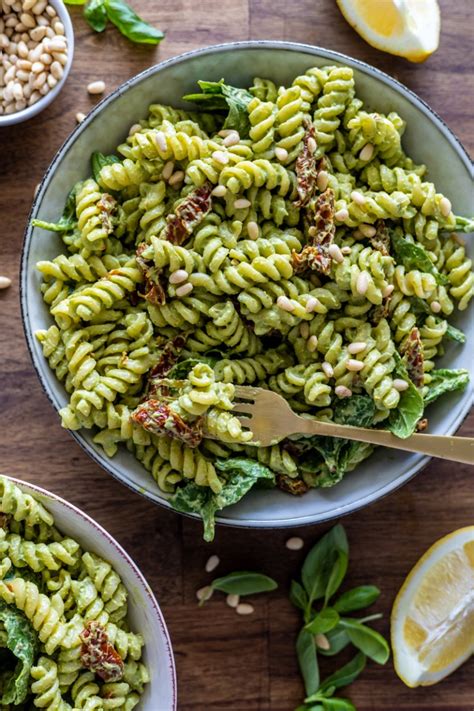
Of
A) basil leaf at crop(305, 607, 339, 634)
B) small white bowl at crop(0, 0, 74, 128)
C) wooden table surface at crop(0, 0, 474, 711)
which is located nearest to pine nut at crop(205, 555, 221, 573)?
wooden table surface at crop(0, 0, 474, 711)

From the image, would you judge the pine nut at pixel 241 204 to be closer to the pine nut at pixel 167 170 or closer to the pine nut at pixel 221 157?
the pine nut at pixel 221 157

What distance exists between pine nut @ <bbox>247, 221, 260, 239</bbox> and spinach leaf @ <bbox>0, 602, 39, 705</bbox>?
1.33m

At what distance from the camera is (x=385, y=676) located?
3.23 metres

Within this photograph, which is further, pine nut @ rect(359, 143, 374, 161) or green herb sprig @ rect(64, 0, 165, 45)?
green herb sprig @ rect(64, 0, 165, 45)

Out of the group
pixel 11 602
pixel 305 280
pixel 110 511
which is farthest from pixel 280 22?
pixel 11 602

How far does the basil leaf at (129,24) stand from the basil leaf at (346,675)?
7.58 feet

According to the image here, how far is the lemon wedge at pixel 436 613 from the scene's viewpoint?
3105mm

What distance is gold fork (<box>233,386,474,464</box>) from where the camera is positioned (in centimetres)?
270

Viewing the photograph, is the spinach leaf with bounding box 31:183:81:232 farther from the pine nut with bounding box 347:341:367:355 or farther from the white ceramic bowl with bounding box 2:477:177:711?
the pine nut with bounding box 347:341:367:355

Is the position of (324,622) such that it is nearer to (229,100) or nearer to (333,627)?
(333,627)

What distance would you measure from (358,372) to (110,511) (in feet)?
3.38

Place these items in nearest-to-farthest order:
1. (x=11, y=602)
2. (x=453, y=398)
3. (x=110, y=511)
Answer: (x=11, y=602) → (x=453, y=398) → (x=110, y=511)

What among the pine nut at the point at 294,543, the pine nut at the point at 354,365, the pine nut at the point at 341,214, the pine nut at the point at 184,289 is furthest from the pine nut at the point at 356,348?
the pine nut at the point at 294,543

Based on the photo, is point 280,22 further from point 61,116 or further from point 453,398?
point 453,398
